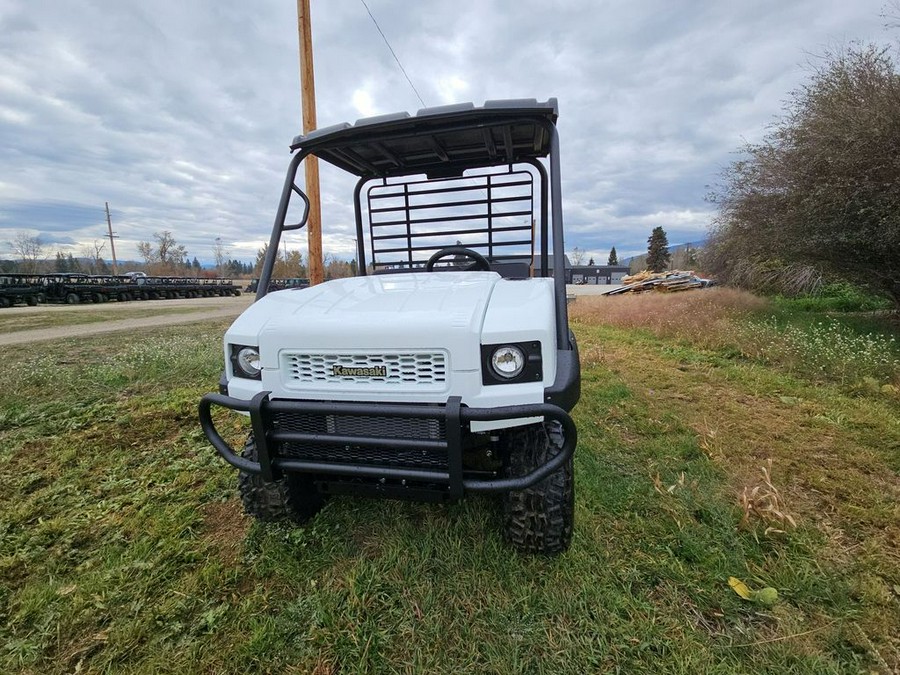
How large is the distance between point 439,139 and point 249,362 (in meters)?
1.75

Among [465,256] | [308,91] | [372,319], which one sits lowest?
[372,319]

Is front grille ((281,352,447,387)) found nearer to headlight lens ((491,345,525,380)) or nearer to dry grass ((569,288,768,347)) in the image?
headlight lens ((491,345,525,380))

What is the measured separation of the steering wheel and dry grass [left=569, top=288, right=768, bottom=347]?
532 centimetres

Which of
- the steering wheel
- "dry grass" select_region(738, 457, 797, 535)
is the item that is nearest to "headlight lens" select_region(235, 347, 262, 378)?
the steering wheel

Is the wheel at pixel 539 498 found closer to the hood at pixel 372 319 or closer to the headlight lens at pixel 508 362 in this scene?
the headlight lens at pixel 508 362

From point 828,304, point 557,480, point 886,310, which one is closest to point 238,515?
point 557,480

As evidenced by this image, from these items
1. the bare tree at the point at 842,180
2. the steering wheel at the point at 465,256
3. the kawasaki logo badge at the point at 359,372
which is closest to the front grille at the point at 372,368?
the kawasaki logo badge at the point at 359,372

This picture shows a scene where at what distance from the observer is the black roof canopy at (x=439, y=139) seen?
211 cm

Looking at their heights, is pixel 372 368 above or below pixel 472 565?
above

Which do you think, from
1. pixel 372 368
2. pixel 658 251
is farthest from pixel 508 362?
pixel 658 251

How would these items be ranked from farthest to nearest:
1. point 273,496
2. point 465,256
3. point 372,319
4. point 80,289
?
point 80,289 → point 465,256 → point 273,496 → point 372,319

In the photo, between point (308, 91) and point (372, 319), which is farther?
point (308, 91)

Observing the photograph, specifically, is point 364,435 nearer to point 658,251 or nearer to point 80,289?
point 80,289

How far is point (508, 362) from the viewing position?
1.70m
